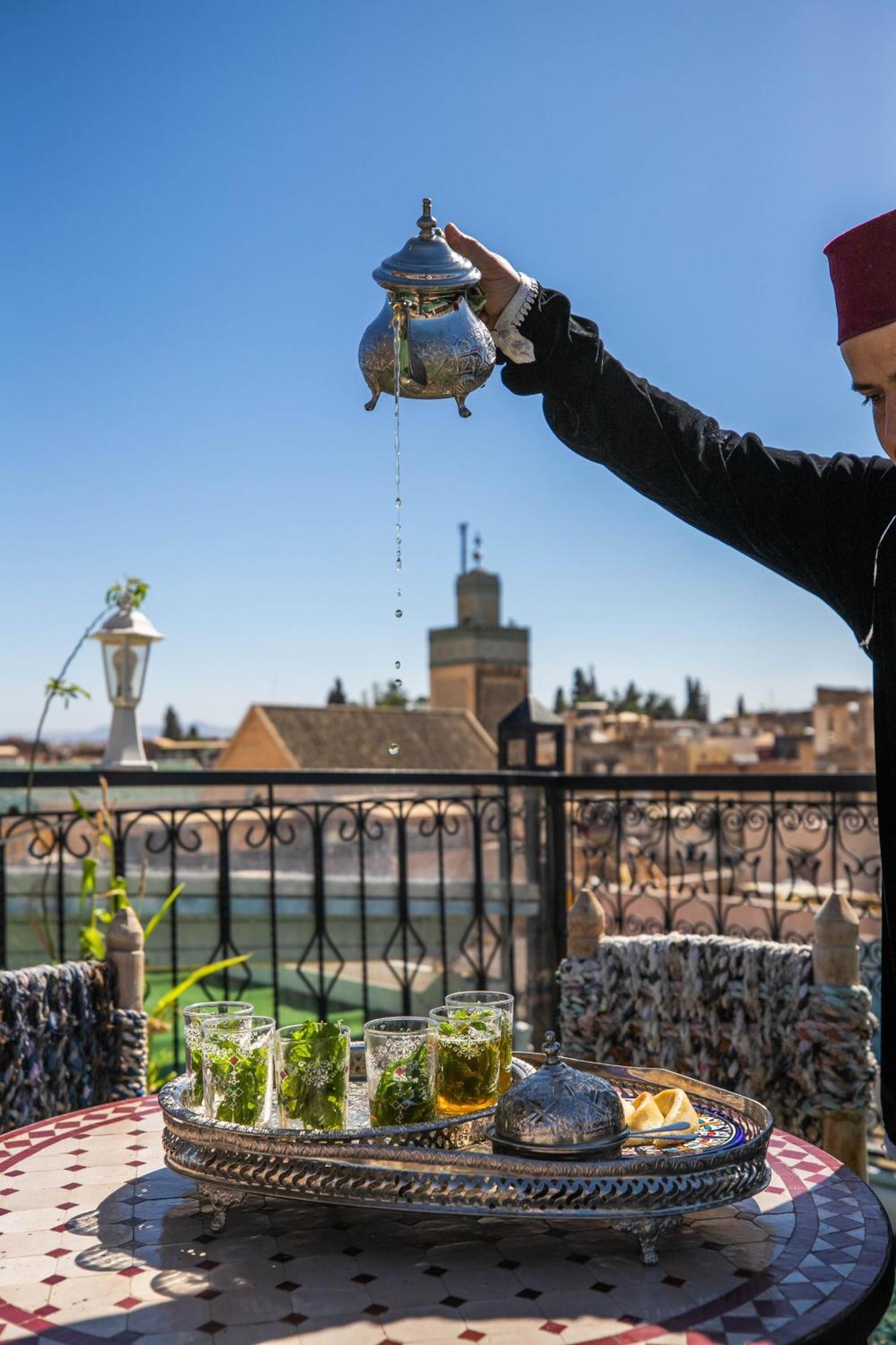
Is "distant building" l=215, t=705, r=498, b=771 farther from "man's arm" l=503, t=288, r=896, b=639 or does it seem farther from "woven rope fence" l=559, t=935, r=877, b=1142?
"man's arm" l=503, t=288, r=896, b=639

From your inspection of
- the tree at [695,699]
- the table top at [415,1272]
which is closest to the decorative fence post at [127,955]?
the table top at [415,1272]

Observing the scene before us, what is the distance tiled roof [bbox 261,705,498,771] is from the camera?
28094mm

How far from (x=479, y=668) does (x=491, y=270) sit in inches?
1748

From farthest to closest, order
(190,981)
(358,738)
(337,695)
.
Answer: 1. (337,695)
2. (358,738)
3. (190,981)

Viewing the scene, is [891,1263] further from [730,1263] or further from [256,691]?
[256,691]

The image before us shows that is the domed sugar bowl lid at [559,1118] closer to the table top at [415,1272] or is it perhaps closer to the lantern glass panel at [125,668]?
the table top at [415,1272]

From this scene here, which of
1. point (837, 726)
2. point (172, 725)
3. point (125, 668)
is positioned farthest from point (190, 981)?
point (172, 725)

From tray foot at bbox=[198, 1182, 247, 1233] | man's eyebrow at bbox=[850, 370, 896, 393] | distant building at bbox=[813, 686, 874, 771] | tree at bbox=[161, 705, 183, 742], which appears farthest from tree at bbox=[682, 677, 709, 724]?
tray foot at bbox=[198, 1182, 247, 1233]

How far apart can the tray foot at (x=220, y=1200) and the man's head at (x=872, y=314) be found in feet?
3.47

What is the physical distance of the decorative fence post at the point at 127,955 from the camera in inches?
81.0

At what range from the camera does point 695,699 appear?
70.8m

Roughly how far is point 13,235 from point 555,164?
21.0 feet

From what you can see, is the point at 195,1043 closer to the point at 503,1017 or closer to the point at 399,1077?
the point at 399,1077

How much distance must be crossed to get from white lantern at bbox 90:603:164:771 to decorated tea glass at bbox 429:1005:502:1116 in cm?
399
